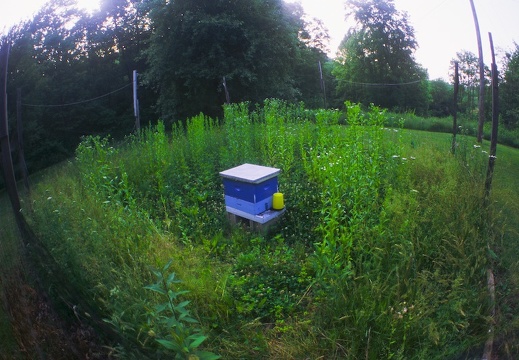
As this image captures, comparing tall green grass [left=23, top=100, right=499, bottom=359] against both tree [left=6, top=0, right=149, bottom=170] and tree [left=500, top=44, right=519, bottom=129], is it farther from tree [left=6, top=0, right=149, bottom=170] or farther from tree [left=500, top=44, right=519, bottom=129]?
A: tree [left=500, top=44, right=519, bottom=129]

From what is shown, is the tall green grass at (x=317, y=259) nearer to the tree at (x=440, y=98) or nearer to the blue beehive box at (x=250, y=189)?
the blue beehive box at (x=250, y=189)

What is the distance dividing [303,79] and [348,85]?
3.85 m

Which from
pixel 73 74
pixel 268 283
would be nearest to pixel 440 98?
pixel 73 74

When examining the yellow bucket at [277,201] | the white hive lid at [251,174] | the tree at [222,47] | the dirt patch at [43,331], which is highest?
the tree at [222,47]

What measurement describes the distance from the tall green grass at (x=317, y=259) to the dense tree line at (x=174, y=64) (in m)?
7.49

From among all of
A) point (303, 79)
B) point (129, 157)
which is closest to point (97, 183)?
point (129, 157)

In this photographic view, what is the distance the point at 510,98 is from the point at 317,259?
1382 centimetres

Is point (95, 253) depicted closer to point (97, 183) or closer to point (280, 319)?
point (280, 319)

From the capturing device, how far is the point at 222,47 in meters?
16.1

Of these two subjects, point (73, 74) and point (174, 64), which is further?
point (73, 74)

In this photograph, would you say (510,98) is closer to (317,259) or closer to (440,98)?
(317,259)

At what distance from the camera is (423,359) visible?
2.46 m

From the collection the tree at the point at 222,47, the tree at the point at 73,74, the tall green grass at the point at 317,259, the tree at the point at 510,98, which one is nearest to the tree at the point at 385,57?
the tree at the point at 222,47

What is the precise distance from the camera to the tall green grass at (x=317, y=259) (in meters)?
2.67
